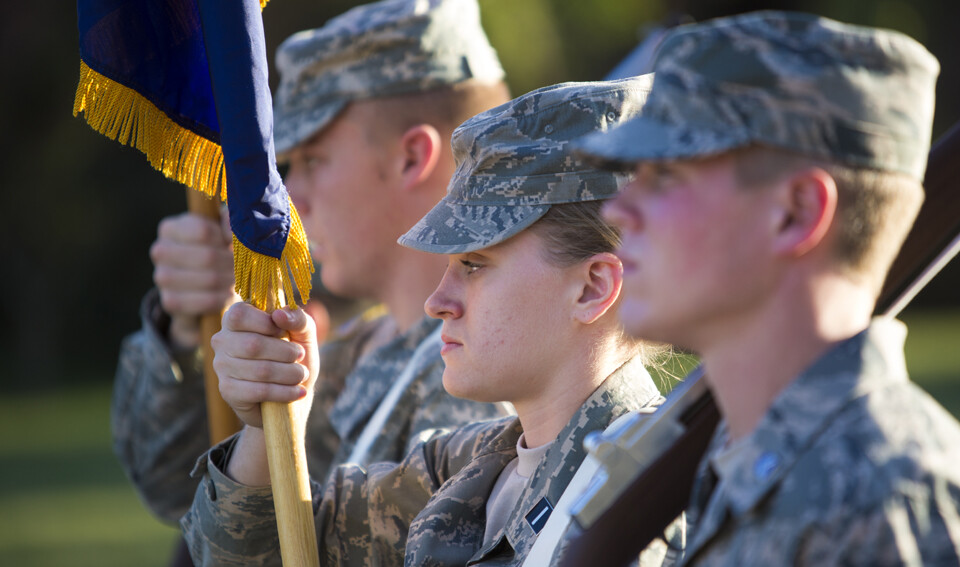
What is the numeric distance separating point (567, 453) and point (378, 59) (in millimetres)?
1900

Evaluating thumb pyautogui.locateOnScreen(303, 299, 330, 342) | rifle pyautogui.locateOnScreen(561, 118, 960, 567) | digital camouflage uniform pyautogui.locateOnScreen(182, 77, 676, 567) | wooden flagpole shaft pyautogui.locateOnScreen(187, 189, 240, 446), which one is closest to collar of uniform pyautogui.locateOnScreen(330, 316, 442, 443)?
wooden flagpole shaft pyautogui.locateOnScreen(187, 189, 240, 446)

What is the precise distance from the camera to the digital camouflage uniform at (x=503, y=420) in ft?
7.30

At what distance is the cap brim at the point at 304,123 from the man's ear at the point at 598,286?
1.63 metres

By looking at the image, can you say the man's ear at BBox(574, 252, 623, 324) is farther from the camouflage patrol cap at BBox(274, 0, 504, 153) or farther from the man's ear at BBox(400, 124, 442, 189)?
the camouflage patrol cap at BBox(274, 0, 504, 153)

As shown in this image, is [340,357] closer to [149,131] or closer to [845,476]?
[149,131]

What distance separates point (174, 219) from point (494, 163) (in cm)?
170

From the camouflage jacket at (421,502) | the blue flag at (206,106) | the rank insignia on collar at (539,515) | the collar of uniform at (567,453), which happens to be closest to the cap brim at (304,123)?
the blue flag at (206,106)

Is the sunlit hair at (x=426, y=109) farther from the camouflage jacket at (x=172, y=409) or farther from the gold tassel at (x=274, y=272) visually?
the gold tassel at (x=274, y=272)

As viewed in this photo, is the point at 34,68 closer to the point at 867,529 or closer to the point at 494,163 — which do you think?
the point at 494,163

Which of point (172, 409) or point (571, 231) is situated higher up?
point (571, 231)

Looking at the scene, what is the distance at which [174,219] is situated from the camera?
3660mm

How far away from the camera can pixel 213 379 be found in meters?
3.45

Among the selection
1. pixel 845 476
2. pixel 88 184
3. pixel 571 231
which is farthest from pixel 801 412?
pixel 88 184

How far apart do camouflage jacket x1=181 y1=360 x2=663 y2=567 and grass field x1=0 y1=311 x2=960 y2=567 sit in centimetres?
521
